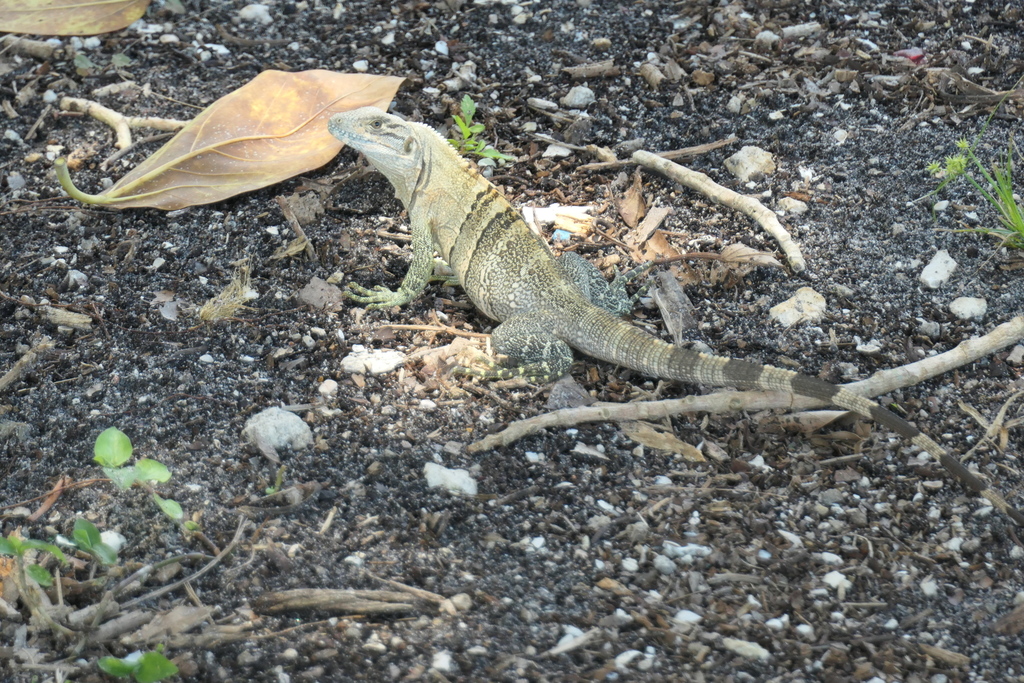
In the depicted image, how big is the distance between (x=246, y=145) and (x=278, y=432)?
1877 mm

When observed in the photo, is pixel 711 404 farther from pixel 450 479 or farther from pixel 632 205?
pixel 632 205

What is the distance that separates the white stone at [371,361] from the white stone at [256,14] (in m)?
2.93

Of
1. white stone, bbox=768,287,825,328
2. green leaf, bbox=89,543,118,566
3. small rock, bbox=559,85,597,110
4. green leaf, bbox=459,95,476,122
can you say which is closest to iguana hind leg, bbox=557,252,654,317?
white stone, bbox=768,287,825,328

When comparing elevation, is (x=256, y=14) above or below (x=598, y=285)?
above

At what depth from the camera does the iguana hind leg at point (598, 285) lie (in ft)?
13.0

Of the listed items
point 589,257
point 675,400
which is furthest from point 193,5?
point 675,400

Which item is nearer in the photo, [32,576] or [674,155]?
[32,576]

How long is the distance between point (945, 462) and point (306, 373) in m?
2.35

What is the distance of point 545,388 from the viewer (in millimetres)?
3676

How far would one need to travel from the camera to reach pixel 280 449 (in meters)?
3.22

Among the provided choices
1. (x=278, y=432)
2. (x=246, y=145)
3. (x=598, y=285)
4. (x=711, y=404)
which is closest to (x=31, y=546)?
(x=278, y=432)

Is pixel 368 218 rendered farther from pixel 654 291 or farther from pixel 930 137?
pixel 930 137

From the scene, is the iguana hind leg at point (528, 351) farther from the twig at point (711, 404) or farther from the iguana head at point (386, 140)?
the iguana head at point (386, 140)

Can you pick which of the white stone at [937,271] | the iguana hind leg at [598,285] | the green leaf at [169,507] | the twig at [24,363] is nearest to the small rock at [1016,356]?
the white stone at [937,271]
